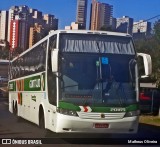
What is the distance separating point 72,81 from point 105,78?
2.08 ft

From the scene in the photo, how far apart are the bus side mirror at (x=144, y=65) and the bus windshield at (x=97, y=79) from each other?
155mm

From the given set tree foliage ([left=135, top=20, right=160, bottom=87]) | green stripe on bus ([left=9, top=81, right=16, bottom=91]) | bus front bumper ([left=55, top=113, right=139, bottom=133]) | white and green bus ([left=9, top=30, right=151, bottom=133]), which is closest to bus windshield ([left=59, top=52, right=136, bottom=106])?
white and green bus ([left=9, top=30, right=151, bottom=133])

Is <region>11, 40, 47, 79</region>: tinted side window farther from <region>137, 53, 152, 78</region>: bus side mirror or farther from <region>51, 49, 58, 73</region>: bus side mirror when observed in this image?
<region>137, 53, 152, 78</region>: bus side mirror

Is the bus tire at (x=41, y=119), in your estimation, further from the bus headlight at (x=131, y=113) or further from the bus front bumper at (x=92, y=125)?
the bus headlight at (x=131, y=113)

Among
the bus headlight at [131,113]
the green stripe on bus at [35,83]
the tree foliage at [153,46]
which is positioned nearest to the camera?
the bus headlight at [131,113]

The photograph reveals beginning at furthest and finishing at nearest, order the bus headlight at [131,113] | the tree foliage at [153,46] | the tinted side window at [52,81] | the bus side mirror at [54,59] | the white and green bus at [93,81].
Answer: the tree foliage at [153,46] < the tinted side window at [52,81] < the bus headlight at [131,113] < the white and green bus at [93,81] < the bus side mirror at [54,59]

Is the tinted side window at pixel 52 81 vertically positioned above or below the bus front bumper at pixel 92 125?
above

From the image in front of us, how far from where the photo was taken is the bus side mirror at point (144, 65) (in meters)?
8.59

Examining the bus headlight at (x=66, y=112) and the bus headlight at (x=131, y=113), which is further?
the bus headlight at (x=131, y=113)

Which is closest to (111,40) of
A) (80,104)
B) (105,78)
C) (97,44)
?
(97,44)

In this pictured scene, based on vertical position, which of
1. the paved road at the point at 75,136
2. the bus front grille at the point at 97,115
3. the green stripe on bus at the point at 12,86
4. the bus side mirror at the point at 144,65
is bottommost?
the paved road at the point at 75,136

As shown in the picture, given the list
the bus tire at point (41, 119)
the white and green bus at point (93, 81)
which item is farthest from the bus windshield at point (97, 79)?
the bus tire at point (41, 119)

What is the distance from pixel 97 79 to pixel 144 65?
0.95 meters

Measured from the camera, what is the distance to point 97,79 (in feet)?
28.3
